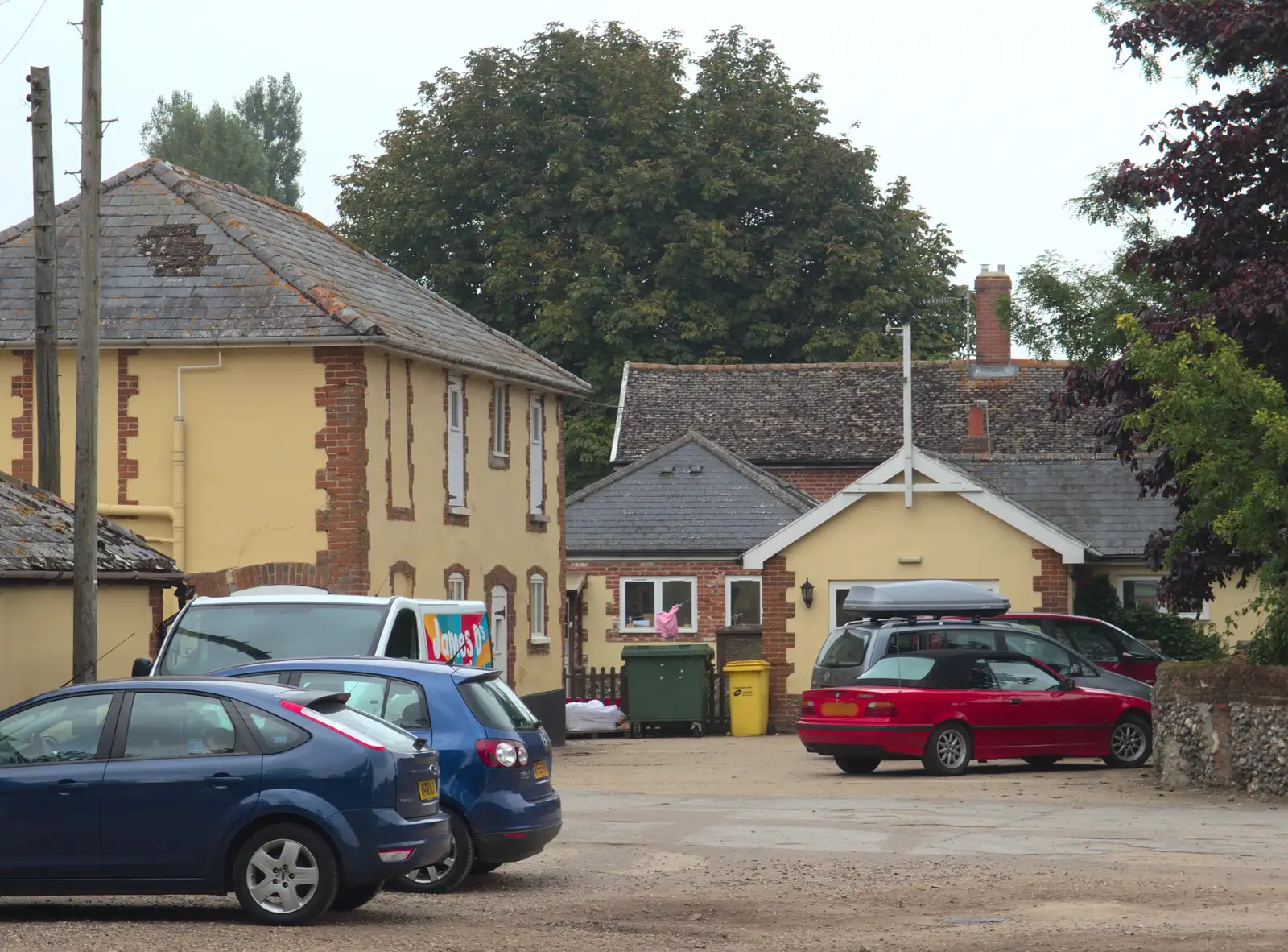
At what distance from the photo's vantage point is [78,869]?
37.2 feet

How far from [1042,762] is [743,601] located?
17.0 m

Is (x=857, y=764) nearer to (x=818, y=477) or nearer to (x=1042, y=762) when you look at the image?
(x=1042, y=762)

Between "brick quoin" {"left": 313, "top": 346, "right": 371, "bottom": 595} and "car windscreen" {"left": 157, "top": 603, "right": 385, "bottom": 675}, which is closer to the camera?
"car windscreen" {"left": 157, "top": 603, "right": 385, "bottom": 675}

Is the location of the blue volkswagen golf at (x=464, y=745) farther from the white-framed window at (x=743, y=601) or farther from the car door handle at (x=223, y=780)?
the white-framed window at (x=743, y=601)

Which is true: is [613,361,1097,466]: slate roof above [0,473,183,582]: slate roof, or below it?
above

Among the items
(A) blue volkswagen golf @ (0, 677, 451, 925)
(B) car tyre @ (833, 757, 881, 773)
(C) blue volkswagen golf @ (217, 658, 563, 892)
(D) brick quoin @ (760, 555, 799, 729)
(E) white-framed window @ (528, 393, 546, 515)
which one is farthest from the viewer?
(D) brick quoin @ (760, 555, 799, 729)

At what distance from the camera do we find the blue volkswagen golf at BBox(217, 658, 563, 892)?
507 inches

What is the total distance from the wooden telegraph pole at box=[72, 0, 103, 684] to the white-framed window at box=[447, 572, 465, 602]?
9.84m

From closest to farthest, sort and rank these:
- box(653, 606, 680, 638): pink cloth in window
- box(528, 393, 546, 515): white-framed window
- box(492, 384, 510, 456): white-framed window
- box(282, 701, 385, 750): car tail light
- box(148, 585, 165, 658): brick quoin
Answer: box(282, 701, 385, 750): car tail light < box(148, 585, 165, 658): brick quoin < box(492, 384, 510, 456): white-framed window < box(528, 393, 546, 515): white-framed window < box(653, 606, 680, 638): pink cloth in window

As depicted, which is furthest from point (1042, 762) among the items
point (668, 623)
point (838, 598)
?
point (668, 623)

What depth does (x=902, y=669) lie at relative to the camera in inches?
906

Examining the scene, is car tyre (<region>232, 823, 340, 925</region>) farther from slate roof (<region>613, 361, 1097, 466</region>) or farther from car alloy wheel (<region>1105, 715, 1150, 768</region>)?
slate roof (<region>613, 361, 1097, 466</region>)

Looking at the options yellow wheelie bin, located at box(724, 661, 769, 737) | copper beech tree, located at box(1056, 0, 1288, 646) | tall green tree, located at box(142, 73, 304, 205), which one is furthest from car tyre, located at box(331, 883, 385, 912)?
tall green tree, located at box(142, 73, 304, 205)

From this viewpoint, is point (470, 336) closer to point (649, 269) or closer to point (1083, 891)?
point (1083, 891)
